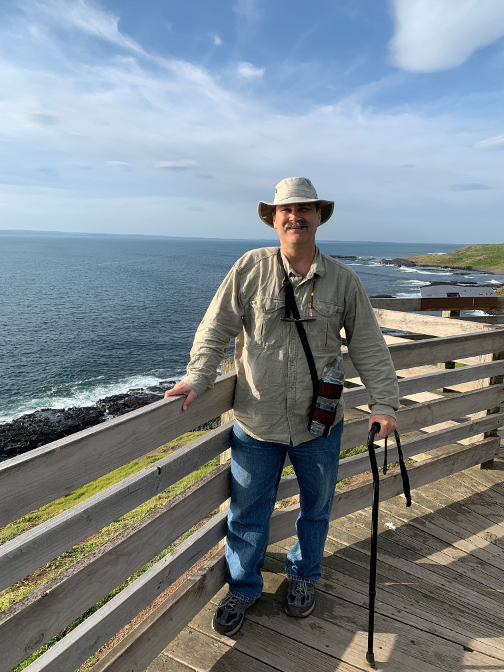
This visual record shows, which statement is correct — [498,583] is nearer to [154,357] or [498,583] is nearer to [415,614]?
[415,614]

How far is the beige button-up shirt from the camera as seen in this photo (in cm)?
258

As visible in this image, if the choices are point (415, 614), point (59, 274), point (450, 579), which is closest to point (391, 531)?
point (450, 579)

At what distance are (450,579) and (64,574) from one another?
2.76 metres

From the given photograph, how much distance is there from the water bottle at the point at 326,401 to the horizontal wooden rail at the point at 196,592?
113 cm

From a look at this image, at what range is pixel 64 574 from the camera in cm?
186

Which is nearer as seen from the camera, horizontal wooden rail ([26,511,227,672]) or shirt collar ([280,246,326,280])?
horizontal wooden rail ([26,511,227,672])

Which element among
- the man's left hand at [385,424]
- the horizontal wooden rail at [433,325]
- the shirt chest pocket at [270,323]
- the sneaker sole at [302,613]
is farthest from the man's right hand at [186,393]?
the horizontal wooden rail at [433,325]

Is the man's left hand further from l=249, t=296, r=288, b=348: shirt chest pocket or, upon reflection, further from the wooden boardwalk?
the wooden boardwalk

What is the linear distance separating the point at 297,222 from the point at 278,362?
79 centimetres

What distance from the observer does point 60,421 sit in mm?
21859

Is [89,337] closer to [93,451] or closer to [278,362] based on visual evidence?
[278,362]

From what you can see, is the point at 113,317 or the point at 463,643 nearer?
the point at 463,643

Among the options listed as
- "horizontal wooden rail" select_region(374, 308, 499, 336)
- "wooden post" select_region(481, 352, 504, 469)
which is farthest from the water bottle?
"wooden post" select_region(481, 352, 504, 469)

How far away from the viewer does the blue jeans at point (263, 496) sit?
2.75 metres
